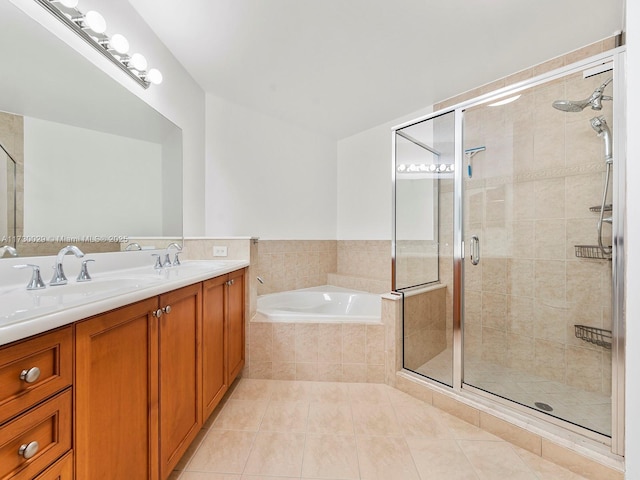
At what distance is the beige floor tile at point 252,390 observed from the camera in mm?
1872

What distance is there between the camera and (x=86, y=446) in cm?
71

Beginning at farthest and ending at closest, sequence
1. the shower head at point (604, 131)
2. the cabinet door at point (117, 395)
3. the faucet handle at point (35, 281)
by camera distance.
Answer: the shower head at point (604, 131) → the faucet handle at point (35, 281) → the cabinet door at point (117, 395)

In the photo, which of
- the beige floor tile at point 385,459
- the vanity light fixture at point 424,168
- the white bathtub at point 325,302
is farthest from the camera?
the white bathtub at point 325,302

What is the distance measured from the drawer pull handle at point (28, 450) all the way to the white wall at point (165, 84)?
1540mm

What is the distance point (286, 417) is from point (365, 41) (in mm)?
2454

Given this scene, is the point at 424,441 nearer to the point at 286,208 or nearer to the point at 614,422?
the point at 614,422

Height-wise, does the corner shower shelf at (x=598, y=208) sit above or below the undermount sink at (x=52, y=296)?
above

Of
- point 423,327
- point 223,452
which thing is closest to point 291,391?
point 223,452

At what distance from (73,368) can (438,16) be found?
2317 mm

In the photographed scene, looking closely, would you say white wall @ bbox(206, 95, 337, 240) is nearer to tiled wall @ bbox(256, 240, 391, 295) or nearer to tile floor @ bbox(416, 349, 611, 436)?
tiled wall @ bbox(256, 240, 391, 295)

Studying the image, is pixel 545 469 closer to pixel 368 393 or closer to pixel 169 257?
pixel 368 393

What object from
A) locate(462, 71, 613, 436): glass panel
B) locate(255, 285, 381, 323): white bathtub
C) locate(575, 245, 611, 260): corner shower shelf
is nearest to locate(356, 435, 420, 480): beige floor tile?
locate(462, 71, 613, 436): glass panel

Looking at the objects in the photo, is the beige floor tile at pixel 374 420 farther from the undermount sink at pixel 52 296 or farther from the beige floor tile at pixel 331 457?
the undermount sink at pixel 52 296

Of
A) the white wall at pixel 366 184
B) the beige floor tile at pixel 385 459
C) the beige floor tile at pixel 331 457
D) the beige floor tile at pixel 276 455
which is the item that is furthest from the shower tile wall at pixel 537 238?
the beige floor tile at pixel 276 455
